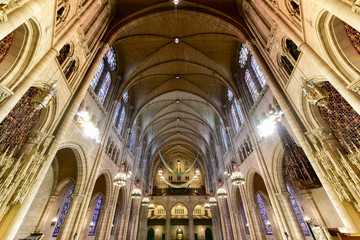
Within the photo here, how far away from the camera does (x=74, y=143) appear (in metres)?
8.89

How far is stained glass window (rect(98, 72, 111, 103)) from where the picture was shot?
493 inches

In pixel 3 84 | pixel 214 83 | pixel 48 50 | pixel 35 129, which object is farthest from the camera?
pixel 214 83

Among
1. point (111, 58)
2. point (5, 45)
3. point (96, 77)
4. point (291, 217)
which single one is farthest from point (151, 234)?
point (5, 45)

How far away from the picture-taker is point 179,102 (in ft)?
78.0

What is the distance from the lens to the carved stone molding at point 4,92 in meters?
4.34

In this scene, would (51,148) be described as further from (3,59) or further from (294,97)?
(294,97)

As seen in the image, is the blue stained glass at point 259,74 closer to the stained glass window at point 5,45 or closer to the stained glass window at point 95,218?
the stained glass window at point 5,45

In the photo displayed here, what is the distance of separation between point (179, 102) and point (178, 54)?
318 inches

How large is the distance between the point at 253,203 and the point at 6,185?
50.4 ft

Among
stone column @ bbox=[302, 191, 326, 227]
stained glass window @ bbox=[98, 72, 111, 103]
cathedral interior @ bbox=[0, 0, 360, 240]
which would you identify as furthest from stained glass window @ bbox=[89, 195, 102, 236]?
stone column @ bbox=[302, 191, 326, 227]

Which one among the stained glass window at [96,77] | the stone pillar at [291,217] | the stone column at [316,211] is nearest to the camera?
the stone pillar at [291,217]

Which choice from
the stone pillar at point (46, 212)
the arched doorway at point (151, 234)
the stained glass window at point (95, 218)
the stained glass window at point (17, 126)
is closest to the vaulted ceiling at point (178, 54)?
the stained glass window at point (17, 126)

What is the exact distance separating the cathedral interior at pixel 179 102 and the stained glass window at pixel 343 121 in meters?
0.04

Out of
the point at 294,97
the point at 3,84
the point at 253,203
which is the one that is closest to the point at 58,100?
the point at 3,84
